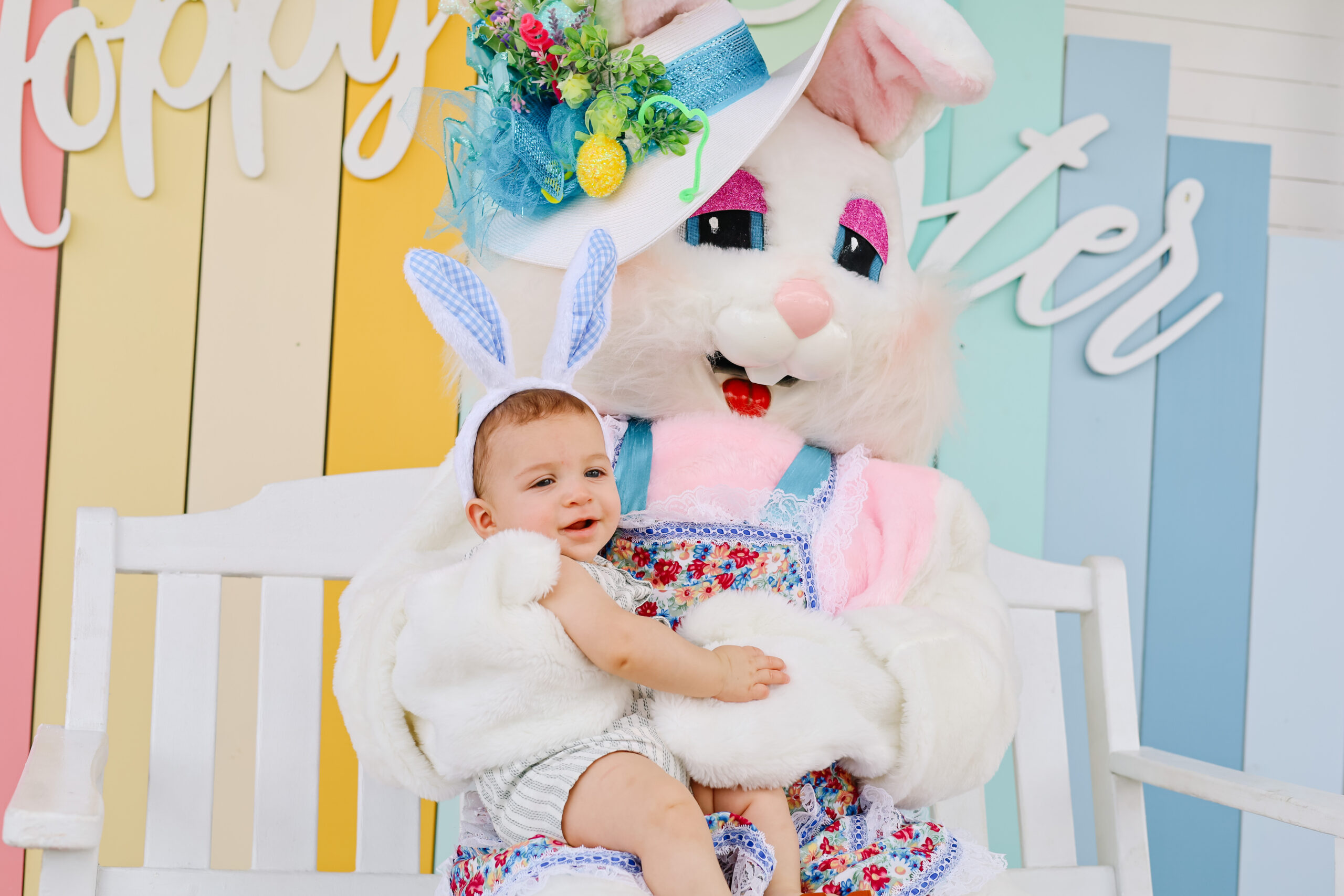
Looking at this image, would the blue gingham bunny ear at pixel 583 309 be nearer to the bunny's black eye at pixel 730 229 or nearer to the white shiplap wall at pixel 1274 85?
the bunny's black eye at pixel 730 229

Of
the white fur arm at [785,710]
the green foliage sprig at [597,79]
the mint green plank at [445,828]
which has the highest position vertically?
the green foliage sprig at [597,79]

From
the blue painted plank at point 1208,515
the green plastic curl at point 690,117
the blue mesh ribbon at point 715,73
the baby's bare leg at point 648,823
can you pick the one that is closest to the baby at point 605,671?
the baby's bare leg at point 648,823

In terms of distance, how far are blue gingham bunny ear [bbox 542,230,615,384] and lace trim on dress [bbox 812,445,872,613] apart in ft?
0.90

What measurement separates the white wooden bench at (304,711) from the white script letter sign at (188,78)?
0.52 metres

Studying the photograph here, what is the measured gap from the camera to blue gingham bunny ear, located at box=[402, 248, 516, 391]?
882 mm

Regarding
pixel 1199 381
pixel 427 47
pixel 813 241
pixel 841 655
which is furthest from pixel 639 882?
pixel 1199 381

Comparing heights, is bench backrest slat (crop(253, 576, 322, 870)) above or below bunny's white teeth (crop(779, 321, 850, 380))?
below

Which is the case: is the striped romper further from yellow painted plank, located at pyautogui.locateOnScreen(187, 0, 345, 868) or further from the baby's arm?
yellow painted plank, located at pyautogui.locateOnScreen(187, 0, 345, 868)

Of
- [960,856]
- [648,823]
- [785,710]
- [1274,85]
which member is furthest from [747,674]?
[1274,85]

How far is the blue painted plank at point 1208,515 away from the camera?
1732 millimetres

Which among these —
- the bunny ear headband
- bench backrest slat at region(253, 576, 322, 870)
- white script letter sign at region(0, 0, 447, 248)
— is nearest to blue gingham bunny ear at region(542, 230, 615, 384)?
the bunny ear headband

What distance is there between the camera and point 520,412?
867mm

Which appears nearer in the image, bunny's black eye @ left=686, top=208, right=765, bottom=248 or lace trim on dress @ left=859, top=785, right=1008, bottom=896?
lace trim on dress @ left=859, top=785, right=1008, bottom=896

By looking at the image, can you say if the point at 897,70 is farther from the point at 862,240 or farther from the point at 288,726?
the point at 288,726
